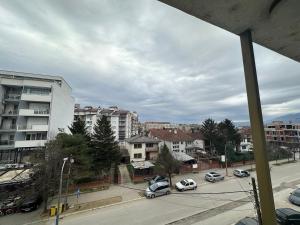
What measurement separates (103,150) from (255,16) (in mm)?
27908

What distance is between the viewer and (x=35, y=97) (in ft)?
95.8

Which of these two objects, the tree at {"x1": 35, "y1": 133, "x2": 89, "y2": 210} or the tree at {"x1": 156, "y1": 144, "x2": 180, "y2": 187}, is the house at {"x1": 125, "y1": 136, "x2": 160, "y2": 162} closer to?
the tree at {"x1": 156, "y1": 144, "x2": 180, "y2": 187}

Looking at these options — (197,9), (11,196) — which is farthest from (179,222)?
(11,196)

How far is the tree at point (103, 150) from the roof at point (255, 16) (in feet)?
88.8

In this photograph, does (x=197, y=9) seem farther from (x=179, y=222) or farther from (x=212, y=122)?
(x=212, y=122)

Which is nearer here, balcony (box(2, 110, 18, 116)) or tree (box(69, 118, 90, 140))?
tree (box(69, 118, 90, 140))

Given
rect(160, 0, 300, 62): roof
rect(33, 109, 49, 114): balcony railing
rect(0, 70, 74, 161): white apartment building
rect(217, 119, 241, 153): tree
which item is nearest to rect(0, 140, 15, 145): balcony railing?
rect(0, 70, 74, 161): white apartment building

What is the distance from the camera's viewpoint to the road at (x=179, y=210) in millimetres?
14766

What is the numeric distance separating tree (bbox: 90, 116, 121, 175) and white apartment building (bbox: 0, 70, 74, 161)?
25.1ft

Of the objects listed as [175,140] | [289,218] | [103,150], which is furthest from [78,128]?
[289,218]

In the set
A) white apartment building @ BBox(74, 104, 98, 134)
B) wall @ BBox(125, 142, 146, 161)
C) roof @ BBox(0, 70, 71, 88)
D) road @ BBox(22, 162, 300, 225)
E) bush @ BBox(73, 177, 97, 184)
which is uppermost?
roof @ BBox(0, 70, 71, 88)

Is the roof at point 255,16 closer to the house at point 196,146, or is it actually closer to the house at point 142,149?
the house at point 142,149

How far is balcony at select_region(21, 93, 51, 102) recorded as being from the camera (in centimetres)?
2880

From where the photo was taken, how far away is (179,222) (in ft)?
46.6
